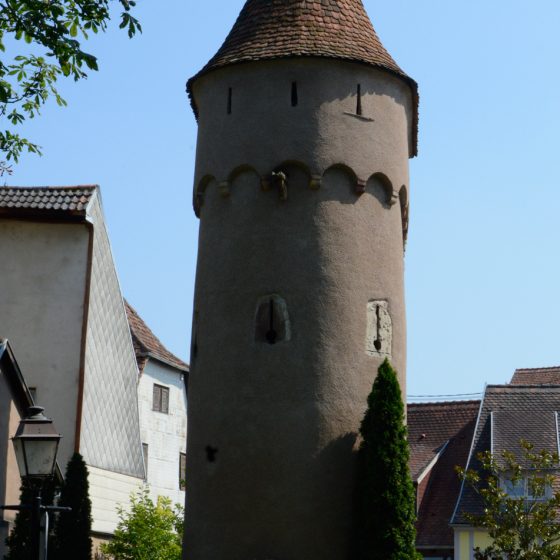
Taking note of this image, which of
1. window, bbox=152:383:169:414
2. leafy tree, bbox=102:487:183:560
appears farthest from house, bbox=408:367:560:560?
leafy tree, bbox=102:487:183:560

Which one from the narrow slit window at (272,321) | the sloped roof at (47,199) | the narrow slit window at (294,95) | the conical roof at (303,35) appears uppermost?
A: the conical roof at (303,35)

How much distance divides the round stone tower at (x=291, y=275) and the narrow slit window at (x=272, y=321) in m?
0.02

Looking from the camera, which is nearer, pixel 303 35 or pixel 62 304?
pixel 303 35

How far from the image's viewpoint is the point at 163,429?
119 feet

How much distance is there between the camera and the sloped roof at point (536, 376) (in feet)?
146

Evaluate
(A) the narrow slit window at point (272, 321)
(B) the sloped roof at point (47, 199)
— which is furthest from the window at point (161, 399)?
(A) the narrow slit window at point (272, 321)

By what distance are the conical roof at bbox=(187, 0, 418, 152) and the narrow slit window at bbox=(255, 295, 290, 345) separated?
13.3ft

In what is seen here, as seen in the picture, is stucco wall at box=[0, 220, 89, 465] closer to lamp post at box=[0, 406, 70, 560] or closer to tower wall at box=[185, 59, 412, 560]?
tower wall at box=[185, 59, 412, 560]

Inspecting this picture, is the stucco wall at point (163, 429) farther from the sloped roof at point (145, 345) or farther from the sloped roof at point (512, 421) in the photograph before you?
the sloped roof at point (512, 421)

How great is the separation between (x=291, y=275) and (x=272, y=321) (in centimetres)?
76

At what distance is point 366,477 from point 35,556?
23.7 ft

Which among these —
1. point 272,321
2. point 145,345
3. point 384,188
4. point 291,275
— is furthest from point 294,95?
point 145,345

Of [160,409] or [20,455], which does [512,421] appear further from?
[20,455]

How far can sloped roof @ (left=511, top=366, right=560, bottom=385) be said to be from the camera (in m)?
44.5
